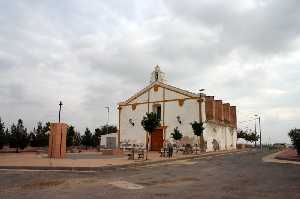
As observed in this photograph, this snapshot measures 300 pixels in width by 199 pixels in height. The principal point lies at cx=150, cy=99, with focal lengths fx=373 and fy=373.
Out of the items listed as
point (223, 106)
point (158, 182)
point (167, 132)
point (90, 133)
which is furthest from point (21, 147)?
point (158, 182)

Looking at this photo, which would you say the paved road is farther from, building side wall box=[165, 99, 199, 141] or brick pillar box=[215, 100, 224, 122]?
brick pillar box=[215, 100, 224, 122]

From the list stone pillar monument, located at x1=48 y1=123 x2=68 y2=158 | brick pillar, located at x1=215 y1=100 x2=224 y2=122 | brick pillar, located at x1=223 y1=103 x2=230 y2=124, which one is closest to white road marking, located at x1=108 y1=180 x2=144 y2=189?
stone pillar monument, located at x1=48 y1=123 x2=68 y2=158

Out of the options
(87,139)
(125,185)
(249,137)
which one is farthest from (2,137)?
(249,137)

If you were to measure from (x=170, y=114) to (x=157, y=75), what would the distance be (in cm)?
748

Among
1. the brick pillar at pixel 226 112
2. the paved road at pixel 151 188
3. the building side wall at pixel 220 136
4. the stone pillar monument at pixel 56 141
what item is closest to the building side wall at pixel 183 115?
the building side wall at pixel 220 136

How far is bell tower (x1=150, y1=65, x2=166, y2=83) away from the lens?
51731 millimetres

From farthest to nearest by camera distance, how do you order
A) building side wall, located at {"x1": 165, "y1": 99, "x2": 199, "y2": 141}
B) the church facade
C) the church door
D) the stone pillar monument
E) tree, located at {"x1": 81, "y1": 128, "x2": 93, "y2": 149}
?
tree, located at {"x1": 81, "y1": 128, "x2": 93, "y2": 149} → the church door → the church facade → building side wall, located at {"x1": 165, "y1": 99, "x2": 199, "y2": 141} → the stone pillar monument

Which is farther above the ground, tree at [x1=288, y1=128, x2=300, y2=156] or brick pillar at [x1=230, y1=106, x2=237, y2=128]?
brick pillar at [x1=230, y1=106, x2=237, y2=128]

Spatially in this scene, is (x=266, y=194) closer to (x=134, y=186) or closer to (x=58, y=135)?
(x=134, y=186)

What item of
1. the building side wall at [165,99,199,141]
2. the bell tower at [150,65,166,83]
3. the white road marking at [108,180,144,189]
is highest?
the bell tower at [150,65,166,83]

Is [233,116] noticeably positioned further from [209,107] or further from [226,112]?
[209,107]

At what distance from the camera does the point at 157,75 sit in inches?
2048

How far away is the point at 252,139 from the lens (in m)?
83.9

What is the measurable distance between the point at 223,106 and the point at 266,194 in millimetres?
44029
